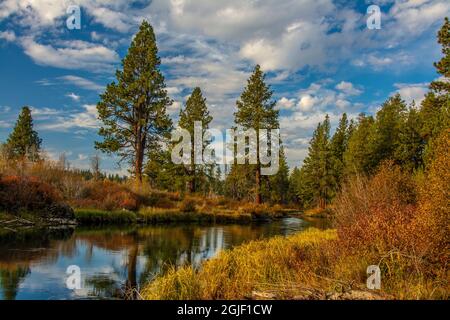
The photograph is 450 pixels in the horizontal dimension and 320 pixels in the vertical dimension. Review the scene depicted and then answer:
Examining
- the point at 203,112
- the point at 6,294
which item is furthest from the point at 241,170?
the point at 6,294

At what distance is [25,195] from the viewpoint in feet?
66.8

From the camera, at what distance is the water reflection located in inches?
359

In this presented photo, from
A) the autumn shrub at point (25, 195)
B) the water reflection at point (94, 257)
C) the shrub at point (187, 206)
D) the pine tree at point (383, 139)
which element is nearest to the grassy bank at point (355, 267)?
the water reflection at point (94, 257)

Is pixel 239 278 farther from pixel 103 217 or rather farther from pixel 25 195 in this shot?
pixel 103 217

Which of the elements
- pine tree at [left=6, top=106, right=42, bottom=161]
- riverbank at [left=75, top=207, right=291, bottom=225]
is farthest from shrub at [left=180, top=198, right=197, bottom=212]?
pine tree at [left=6, top=106, right=42, bottom=161]


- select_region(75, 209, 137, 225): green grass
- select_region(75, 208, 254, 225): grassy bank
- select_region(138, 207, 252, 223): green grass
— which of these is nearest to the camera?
select_region(75, 209, 137, 225): green grass

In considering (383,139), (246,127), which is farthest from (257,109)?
(383,139)

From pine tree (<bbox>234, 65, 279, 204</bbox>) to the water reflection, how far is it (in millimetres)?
22604

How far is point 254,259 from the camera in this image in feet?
34.5

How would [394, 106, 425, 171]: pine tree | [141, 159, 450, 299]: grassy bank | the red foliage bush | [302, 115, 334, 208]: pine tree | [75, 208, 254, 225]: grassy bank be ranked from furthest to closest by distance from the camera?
[302, 115, 334, 208]: pine tree → [394, 106, 425, 171]: pine tree → the red foliage bush → [75, 208, 254, 225]: grassy bank → [141, 159, 450, 299]: grassy bank

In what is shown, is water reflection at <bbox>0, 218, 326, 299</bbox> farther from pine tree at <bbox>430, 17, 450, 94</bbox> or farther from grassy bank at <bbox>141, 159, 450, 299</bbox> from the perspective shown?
pine tree at <bbox>430, 17, 450, 94</bbox>

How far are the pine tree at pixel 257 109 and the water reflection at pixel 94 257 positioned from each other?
22.6m

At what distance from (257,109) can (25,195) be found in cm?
2678
